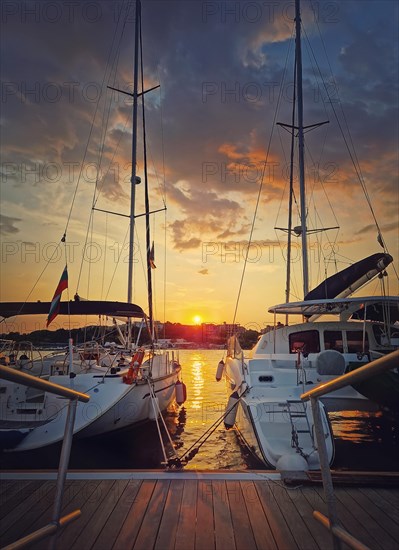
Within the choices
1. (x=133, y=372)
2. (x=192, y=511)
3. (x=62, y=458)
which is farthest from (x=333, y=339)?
(x=62, y=458)

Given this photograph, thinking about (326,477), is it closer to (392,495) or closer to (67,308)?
(392,495)

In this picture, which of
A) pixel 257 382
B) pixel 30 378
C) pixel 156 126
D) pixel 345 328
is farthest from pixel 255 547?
pixel 156 126

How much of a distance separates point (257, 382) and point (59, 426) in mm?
3935

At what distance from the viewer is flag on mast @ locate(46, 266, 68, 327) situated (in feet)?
27.9

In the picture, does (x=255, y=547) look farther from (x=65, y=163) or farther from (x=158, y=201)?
(x=158, y=201)

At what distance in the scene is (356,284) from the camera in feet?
35.8

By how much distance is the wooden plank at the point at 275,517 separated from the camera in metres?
3.02

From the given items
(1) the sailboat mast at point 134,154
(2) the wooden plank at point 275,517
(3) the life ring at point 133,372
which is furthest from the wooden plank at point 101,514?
(1) the sailboat mast at point 134,154

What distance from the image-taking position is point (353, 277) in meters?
10.4

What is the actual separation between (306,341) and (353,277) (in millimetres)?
2189

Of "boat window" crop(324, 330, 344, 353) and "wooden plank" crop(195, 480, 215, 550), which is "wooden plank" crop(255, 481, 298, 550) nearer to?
"wooden plank" crop(195, 480, 215, 550)

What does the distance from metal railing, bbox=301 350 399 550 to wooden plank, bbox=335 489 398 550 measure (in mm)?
466

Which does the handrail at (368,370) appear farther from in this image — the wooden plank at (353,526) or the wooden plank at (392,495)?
the wooden plank at (392,495)

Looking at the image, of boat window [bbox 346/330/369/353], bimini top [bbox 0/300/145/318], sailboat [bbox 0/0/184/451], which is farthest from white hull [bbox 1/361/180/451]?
boat window [bbox 346/330/369/353]
